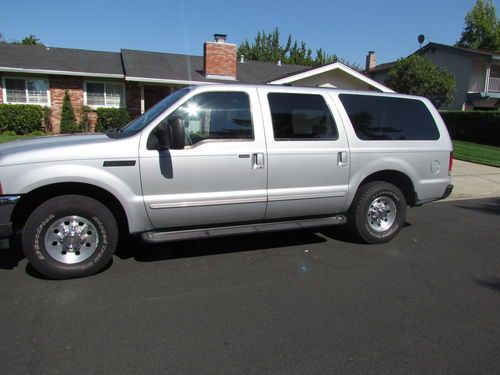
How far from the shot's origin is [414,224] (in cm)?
682

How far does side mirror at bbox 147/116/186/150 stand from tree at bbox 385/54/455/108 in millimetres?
21713

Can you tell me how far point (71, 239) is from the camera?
4.26m

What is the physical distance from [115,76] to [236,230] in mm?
17456

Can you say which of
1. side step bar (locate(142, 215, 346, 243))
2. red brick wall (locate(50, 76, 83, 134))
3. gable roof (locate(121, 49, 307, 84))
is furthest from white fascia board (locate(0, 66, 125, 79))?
side step bar (locate(142, 215, 346, 243))

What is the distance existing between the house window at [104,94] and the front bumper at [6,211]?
18114 mm

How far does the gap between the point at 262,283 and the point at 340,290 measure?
758 millimetres

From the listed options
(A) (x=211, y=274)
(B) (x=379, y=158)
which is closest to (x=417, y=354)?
(A) (x=211, y=274)

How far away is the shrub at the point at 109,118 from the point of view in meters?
20.2

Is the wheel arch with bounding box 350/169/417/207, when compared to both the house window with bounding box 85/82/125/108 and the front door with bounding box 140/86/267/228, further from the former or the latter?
the house window with bounding box 85/82/125/108

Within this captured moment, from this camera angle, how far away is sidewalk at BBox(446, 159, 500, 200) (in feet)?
31.3

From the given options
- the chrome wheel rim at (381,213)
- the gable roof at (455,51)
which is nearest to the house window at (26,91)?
the chrome wheel rim at (381,213)

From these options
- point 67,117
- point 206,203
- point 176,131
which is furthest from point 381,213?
point 67,117

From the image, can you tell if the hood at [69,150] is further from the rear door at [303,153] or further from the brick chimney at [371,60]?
the brick chimney at [371,60]

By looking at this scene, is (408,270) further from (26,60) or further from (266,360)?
(26,60)
